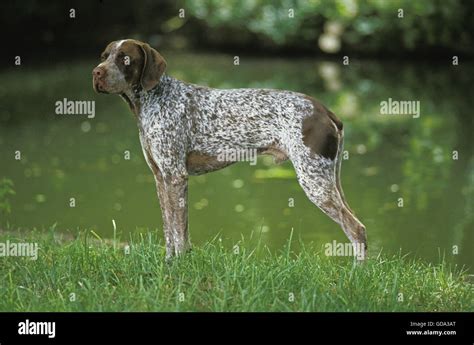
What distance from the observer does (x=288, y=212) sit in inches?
480

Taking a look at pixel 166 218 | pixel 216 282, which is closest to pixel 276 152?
pixel 166 218

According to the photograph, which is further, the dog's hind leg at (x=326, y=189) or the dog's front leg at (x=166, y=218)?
the dog's front leg at (x=166, y=218)

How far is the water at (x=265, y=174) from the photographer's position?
11312 mm

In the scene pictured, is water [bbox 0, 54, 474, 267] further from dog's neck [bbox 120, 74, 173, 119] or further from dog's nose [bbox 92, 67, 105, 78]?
dog's nose [bbox 92, 67, 105, 78]

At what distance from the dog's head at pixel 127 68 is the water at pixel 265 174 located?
6.00 feet

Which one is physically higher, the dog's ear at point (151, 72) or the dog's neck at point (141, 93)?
the dog's ear at point (151, 72)

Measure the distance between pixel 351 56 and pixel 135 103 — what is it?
21.3 metres

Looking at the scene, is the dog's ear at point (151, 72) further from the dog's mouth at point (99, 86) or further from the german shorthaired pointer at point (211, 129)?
the dog's mouth at point (99, 86)

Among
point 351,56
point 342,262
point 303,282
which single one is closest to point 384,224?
point 342,262

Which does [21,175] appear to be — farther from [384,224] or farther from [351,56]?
[351,56]

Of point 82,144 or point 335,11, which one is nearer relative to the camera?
point 82,144

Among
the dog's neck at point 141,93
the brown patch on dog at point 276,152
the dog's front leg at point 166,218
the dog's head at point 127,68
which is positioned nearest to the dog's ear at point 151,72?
the dog's head at point 127,68

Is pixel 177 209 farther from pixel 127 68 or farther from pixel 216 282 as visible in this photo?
pixel 127 68
